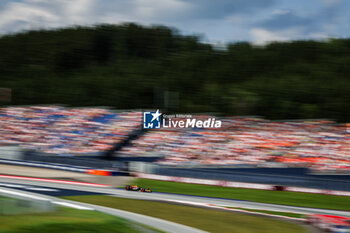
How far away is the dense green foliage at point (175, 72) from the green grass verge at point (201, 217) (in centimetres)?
1511

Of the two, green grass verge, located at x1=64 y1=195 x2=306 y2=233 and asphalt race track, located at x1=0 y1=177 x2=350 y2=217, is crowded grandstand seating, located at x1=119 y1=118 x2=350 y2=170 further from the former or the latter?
green grass verge, located at x1=64 y1=195 x2=306 y2=233

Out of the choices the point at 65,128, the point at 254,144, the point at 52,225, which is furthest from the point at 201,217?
the point at 65,128

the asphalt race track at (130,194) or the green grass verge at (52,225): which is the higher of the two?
the green grass verge at (52,225)

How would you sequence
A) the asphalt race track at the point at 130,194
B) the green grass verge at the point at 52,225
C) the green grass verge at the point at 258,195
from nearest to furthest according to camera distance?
the green grass verge at the point at 52,225 < the asphalt race track at the point at 130,194 < the green grass verge at the point at 258,195

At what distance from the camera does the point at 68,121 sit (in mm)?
31797

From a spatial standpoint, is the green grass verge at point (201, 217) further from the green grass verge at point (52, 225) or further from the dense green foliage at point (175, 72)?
the dense green foliage at point (175, 72)

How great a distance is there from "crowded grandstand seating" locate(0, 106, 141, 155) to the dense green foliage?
1875 mm

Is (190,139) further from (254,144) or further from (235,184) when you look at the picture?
(235,184)

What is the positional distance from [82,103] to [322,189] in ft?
70.2

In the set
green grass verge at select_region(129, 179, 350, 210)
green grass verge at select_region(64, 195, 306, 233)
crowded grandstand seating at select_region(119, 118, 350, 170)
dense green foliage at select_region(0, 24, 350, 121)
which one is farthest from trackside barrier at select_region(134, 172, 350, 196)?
dense green foliage at select_region(0, 24, 350, 121)

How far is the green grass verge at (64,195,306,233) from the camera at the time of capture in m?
12.4

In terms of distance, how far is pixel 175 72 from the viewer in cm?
3709

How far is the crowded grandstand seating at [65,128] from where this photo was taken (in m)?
28.2

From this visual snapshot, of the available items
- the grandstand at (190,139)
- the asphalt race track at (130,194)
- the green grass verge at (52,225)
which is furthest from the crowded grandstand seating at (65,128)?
the green grass verge at (52,225)
